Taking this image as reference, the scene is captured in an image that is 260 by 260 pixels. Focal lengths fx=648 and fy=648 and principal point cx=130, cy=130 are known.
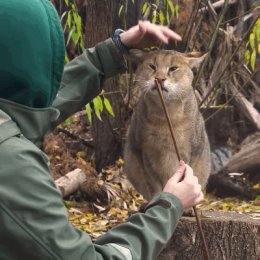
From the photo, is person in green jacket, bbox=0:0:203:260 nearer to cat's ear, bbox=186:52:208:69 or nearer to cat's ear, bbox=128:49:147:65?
cat's ear, bbox=128:49:147:65

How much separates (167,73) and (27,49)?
131 inches

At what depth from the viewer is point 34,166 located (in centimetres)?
188

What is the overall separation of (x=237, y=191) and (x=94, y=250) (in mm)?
6806

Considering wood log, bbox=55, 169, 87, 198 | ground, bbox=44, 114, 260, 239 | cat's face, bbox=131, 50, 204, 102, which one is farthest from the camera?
wood log, bbox=55, 169, 87, 198

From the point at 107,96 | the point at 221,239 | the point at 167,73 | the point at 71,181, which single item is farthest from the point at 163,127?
the point at 107,96

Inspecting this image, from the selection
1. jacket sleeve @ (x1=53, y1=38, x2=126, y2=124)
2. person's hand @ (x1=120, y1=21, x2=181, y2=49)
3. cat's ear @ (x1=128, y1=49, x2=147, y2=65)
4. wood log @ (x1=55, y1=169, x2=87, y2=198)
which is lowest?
wood log @ (x1=55, y1=169, x2=87, y2=198)

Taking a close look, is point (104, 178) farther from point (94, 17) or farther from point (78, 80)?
point (78, 80)

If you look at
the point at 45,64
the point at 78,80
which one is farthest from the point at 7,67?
the point at 78,80

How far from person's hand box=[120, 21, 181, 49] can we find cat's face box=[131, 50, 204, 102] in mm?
1655

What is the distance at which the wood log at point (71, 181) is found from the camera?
684 cm

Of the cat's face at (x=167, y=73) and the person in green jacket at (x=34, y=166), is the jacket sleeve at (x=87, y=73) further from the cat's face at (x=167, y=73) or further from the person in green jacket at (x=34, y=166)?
the cat's face at (x=167, y=73)

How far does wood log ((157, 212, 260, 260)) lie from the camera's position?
473 cm

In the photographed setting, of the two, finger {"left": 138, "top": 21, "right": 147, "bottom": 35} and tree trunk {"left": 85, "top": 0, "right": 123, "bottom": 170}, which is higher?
finger {"left": 138, "top": 21, "right": 147, "bottom": 35}

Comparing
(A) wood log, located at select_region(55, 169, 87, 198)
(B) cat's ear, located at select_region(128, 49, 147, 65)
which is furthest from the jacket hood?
(A) wood log, located at select_region(55, 169, 87, 198)
